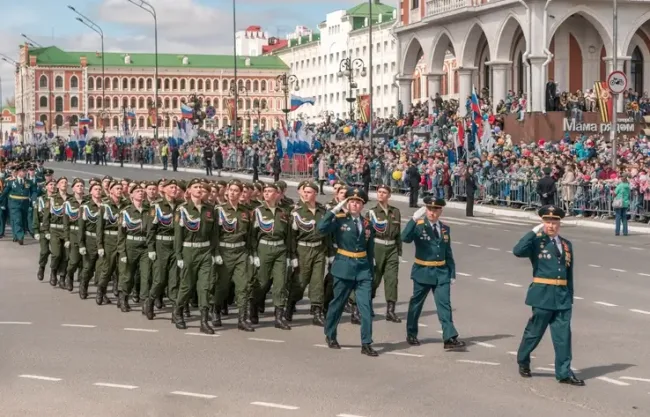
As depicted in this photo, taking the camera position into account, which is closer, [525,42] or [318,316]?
[318,316]

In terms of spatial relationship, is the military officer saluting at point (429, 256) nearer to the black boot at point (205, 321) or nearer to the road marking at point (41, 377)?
the black boot at point (205, 321)

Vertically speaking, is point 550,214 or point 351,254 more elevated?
point 550,214

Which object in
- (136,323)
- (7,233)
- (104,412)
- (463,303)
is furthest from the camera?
(7,233)

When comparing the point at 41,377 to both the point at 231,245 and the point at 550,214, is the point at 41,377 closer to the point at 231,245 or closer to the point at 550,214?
the point at 231,245

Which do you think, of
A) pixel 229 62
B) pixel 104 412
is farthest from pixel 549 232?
pixel 229 62

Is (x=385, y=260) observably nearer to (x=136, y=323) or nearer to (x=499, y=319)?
(x=499, y=319)

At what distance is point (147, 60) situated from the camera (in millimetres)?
175250

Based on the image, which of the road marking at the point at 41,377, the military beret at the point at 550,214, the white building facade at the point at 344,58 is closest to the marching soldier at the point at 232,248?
the road marking at the point at 41,377

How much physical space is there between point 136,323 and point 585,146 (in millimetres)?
24528

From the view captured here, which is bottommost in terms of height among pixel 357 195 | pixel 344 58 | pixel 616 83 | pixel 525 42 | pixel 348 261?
pixel 348 261

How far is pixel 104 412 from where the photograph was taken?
31.0ft

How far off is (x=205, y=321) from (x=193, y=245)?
2.86ft

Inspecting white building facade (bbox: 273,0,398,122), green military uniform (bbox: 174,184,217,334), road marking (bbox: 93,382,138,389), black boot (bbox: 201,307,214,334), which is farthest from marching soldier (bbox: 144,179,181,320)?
white building facade (bbox: 273,0,398,122)

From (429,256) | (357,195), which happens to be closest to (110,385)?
(357,195)
